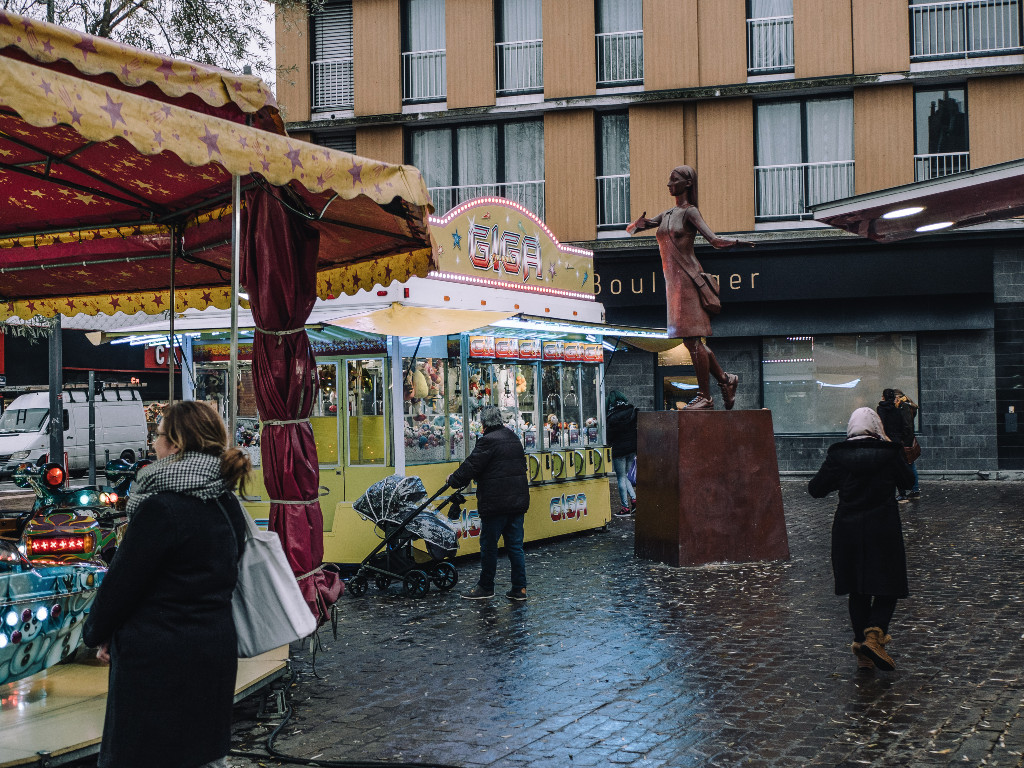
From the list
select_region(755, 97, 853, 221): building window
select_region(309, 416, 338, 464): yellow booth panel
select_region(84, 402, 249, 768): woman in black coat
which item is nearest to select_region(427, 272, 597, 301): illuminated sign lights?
select_region(309, 416, 338, 464): yellow booth panel

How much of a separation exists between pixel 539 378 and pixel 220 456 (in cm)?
1090

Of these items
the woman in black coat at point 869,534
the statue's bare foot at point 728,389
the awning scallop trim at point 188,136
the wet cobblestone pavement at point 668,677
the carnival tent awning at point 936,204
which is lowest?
the wet cobblestone pavement at point 668,677

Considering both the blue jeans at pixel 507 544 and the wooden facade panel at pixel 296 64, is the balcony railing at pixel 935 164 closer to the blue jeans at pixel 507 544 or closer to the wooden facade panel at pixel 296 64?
the wooden facade panel at pixel 296 64

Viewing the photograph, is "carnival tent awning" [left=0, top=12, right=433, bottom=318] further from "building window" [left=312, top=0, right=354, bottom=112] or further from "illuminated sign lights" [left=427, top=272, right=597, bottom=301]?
"building window" [left=312, top=0, right=354, bottom=112]

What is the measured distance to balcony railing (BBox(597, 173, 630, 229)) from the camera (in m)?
24.2

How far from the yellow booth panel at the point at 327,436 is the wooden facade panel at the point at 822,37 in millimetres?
15411

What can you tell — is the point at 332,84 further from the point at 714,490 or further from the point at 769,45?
the point at 714,490

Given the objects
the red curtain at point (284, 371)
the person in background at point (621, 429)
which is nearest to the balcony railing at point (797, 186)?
the person in background at point (621, 429)

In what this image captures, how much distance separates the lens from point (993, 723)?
231 inches

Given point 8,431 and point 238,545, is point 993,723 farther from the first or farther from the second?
point 8,431

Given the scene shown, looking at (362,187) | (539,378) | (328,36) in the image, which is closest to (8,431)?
(328,36)

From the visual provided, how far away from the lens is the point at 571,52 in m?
24.1

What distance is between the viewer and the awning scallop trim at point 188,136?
401 centimetres

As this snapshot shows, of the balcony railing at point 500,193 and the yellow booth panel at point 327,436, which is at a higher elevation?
the balcony railing at point 500,193
